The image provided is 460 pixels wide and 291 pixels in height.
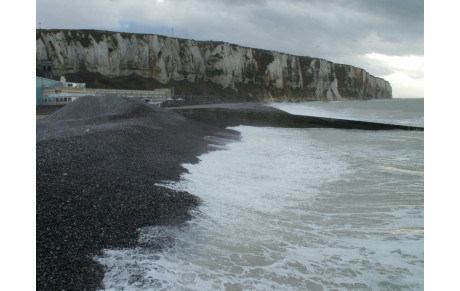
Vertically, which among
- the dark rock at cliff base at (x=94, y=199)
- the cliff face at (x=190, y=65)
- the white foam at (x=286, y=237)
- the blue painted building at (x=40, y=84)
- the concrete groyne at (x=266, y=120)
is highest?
the cliff face at (x=190, y=65)

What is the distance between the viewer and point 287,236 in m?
5.42

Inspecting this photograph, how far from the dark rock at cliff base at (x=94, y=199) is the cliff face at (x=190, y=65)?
164 feet

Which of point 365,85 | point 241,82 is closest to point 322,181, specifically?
point 241,82

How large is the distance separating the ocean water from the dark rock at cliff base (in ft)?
0.90

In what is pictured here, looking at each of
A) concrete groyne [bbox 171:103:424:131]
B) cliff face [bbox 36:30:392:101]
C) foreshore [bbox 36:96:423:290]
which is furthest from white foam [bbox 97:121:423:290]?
cliff face [bbox 36:30:392:101]

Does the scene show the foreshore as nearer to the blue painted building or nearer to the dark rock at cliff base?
the dark rock at cliff base

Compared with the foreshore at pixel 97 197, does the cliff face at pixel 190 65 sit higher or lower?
higher

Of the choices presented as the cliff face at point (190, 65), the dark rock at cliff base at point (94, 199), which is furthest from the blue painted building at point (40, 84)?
the dark rock at cliff base at point (94, 199)

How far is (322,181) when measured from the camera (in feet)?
30.0

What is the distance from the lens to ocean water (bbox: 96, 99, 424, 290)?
4113 mm

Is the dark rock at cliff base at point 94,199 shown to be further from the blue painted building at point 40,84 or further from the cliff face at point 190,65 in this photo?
the cliff face at point 190,65

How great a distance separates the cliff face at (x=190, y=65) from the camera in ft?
186

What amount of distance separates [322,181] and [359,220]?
299 cm

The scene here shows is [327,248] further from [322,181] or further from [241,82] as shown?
[241,82]
